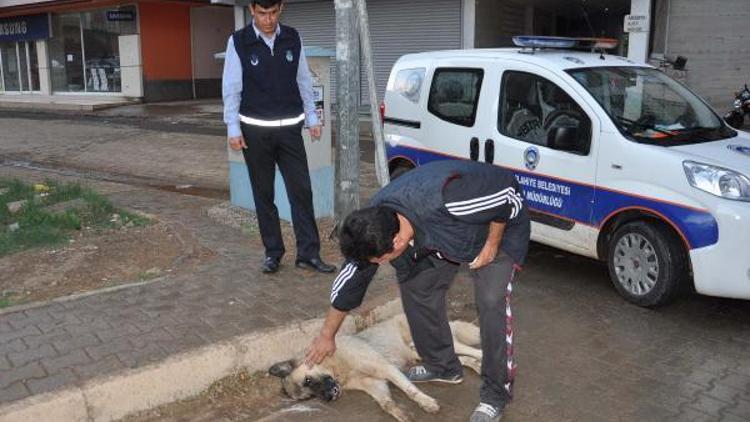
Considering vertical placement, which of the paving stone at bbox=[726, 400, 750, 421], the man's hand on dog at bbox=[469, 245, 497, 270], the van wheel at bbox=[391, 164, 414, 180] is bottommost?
the paving stone at bbox=[726, 400, 750, 421]

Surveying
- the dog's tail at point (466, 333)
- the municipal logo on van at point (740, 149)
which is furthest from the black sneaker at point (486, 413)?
the municipal logo on van at point (740, 149)

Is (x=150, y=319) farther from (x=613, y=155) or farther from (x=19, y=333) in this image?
(x=613, y=155)

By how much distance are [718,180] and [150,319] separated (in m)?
3.61

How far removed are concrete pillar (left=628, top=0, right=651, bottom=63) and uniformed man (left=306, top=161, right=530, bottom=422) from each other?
1131 cm

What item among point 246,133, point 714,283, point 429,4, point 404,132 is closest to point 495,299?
point 714,283

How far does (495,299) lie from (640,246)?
6.94ft

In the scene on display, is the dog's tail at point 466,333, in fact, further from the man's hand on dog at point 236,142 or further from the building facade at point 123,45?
the building facade at point 123,45

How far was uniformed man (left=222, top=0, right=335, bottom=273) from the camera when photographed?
479cm

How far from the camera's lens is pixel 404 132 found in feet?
22.5

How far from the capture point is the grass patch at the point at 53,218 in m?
6.07

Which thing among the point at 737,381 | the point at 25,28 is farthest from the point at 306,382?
the point at 25,28

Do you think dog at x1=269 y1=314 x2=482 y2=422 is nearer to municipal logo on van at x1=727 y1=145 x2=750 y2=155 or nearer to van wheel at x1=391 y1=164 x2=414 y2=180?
municipal logo on van at x1=727 y1=145 x2=750 y2=155

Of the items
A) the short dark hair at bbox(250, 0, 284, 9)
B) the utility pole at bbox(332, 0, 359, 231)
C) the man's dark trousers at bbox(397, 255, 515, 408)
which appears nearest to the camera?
the man's dark trousers at bbox(397, 255, 515, 408)

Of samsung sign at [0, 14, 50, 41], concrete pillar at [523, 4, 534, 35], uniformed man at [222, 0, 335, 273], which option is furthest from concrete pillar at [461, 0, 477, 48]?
samsung sign at [0, 14, 50, 41]
